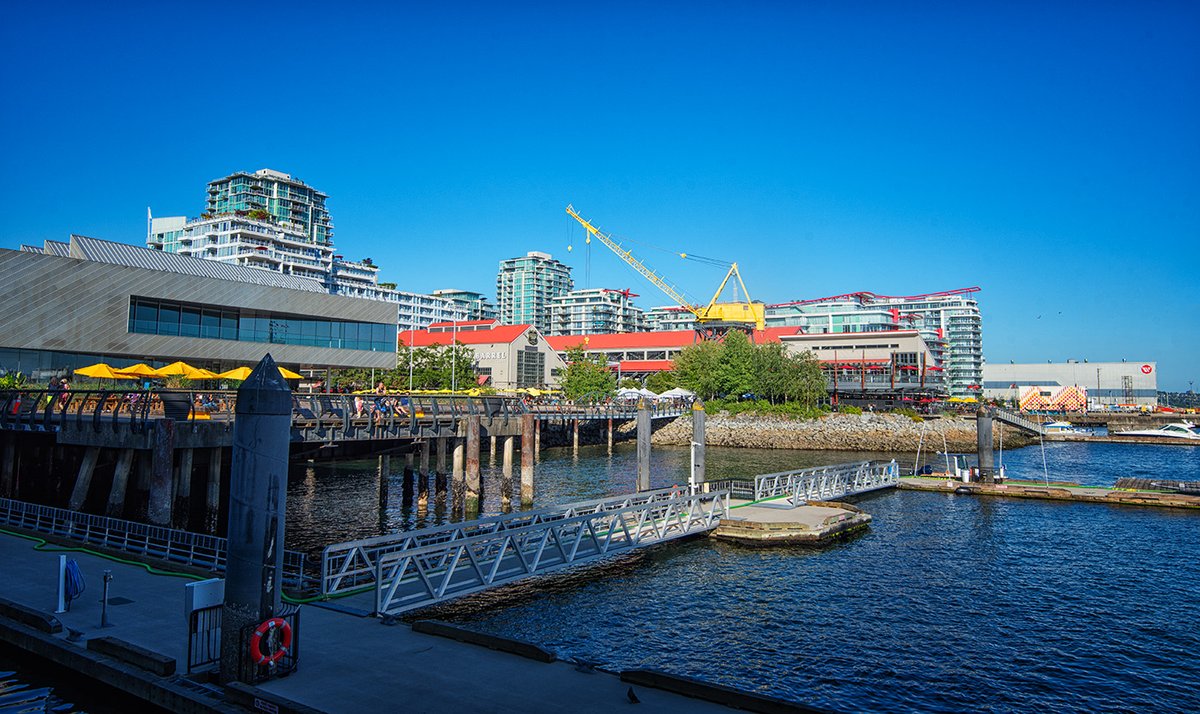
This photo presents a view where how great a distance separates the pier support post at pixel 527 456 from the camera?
41.3 metres

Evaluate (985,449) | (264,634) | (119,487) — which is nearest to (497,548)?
(264,634)

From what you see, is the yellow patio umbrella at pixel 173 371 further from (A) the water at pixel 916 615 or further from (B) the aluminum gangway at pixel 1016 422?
(B) the aluminum gangway at pixel 1016 422

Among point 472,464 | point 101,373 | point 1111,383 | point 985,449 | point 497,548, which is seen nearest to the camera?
point 497,548

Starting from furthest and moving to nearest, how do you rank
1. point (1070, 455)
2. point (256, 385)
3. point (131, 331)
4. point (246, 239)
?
point (246, 239) < point (1070, 455) < point (131, 331) < point (256, 385)

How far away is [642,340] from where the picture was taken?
14788cm

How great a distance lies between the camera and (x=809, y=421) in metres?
88.7

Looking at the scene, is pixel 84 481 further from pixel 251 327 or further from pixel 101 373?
pixel 251 327

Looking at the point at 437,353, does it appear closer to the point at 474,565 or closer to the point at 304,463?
the point at 304,463

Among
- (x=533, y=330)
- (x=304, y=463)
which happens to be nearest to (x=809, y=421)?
(x=533, y=330)

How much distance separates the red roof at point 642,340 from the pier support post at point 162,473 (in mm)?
115769

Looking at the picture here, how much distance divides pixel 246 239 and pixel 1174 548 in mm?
137367

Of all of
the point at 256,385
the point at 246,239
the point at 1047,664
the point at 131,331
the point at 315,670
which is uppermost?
the point at 246,239

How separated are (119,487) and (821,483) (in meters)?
32.8

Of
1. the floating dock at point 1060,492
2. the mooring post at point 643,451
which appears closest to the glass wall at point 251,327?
the mooring post at point 643,451
